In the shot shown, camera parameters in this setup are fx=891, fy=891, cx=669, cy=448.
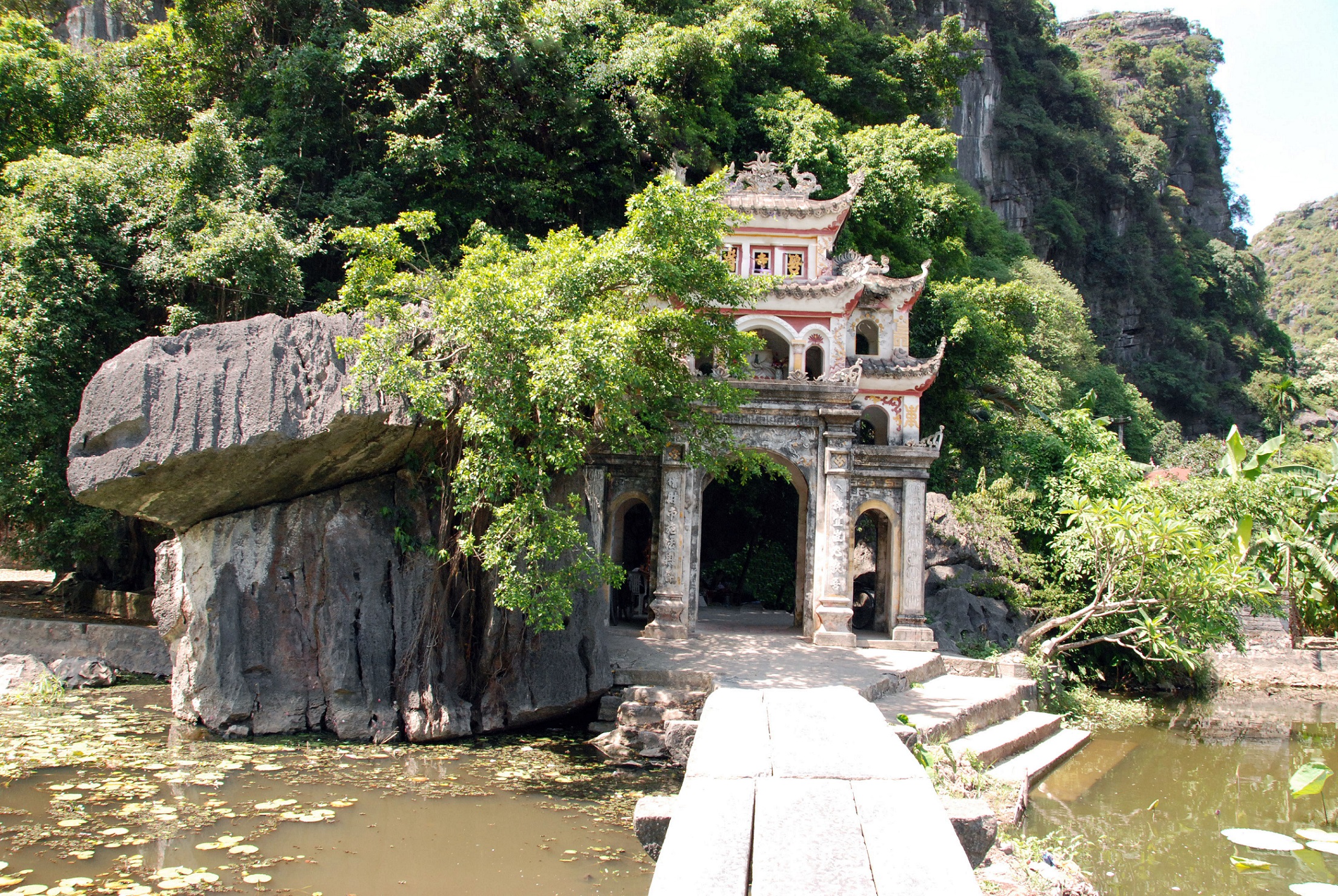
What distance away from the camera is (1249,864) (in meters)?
6.05

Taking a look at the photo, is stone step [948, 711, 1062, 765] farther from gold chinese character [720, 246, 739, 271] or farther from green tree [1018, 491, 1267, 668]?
gold chinese character [720, 246, 739, 271]

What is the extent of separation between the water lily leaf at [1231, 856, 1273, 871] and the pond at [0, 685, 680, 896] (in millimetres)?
4115

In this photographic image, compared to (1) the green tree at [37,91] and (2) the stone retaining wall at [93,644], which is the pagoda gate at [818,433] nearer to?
(2) the stone retaining wall at [93,644]

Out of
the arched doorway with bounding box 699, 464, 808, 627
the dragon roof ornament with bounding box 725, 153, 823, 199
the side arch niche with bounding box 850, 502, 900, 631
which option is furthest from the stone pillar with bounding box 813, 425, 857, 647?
the arched doorway with bounding box 699, 464, 808, 627

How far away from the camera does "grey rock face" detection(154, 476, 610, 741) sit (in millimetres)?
8688

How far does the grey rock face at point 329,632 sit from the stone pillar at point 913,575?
6465 mm

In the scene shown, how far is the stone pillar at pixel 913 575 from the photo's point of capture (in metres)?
13.6

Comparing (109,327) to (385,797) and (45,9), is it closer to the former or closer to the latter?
(385,797)

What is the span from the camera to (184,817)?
243 inches

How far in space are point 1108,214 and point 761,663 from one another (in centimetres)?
3935

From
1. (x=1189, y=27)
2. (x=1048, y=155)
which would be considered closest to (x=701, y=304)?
(x=1048, y=155)

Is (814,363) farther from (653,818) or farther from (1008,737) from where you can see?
(653,818)

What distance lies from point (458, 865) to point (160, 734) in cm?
444

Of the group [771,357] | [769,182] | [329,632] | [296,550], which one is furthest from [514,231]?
[329,632]
